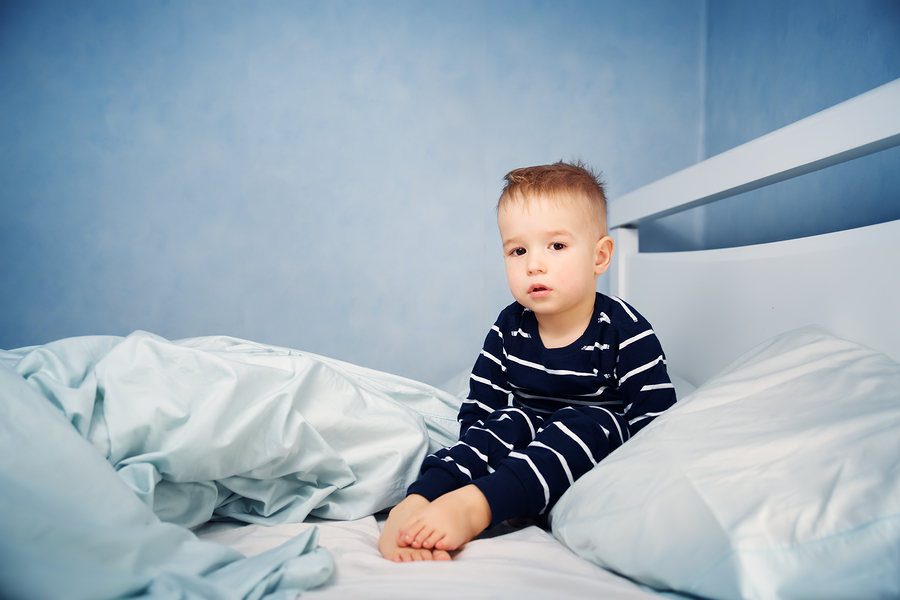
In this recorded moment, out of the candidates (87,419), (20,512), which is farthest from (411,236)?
(20,512)

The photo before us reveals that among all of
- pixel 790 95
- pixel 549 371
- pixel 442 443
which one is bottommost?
pixel 442 443

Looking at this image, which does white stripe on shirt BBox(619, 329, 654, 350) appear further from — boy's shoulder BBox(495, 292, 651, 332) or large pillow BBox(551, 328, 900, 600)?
large pillow BBox(551, 328, 900, 600)

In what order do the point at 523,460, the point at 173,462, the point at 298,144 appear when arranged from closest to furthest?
1. the point at 173,462
2. the point at 523,460
3. the point at 298,144

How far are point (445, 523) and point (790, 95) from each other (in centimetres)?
127

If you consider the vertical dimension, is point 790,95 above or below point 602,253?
above

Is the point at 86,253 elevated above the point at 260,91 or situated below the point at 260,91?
below

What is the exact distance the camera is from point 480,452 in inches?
29.5

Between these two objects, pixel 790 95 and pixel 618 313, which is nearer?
pixel 618 313

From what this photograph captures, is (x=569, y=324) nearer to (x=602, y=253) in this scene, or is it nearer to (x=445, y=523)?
(x=602, y=253)

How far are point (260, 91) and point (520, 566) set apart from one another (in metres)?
1.70

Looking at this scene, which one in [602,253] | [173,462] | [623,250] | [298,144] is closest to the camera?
[173,462]

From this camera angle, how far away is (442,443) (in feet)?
2.99

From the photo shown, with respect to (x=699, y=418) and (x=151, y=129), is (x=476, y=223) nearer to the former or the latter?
(x=151, y=129)

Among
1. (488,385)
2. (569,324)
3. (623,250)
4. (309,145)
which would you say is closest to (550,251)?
(569,324)
